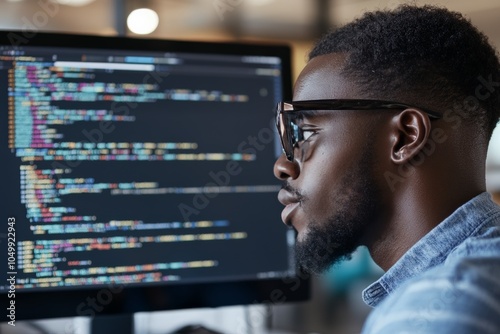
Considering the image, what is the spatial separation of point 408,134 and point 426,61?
10 centimetres

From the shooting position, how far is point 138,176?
1038 millimetres

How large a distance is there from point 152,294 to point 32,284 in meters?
0.18

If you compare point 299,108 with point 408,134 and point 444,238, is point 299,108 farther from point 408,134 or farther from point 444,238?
point 444,238

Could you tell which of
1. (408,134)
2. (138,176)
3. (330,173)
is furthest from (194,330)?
(408,134)

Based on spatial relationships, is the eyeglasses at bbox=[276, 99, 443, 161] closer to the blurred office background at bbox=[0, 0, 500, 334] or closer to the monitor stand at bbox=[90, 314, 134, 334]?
the blurred office background at bbox=[0, 0, 500, 334]

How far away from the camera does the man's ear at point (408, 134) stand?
81 cm

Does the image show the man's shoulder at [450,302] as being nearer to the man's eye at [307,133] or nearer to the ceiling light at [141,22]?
the man's eye at [307,133]

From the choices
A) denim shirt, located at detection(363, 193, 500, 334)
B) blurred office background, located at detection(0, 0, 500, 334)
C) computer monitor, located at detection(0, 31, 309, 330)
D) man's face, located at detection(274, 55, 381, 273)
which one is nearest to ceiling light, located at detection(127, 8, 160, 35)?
blurred office background, located at detection(0, 0, 500, 334)

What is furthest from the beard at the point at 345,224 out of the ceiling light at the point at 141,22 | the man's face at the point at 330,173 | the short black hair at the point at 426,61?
the ceiling light at the point at 141,22

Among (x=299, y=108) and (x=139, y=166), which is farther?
(x=139, y=166)

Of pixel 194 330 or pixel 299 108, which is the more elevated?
pixel 299 108

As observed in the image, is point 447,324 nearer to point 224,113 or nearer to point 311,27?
point 224,113

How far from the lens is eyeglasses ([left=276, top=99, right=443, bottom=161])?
832 mm

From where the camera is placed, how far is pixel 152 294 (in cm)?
103
